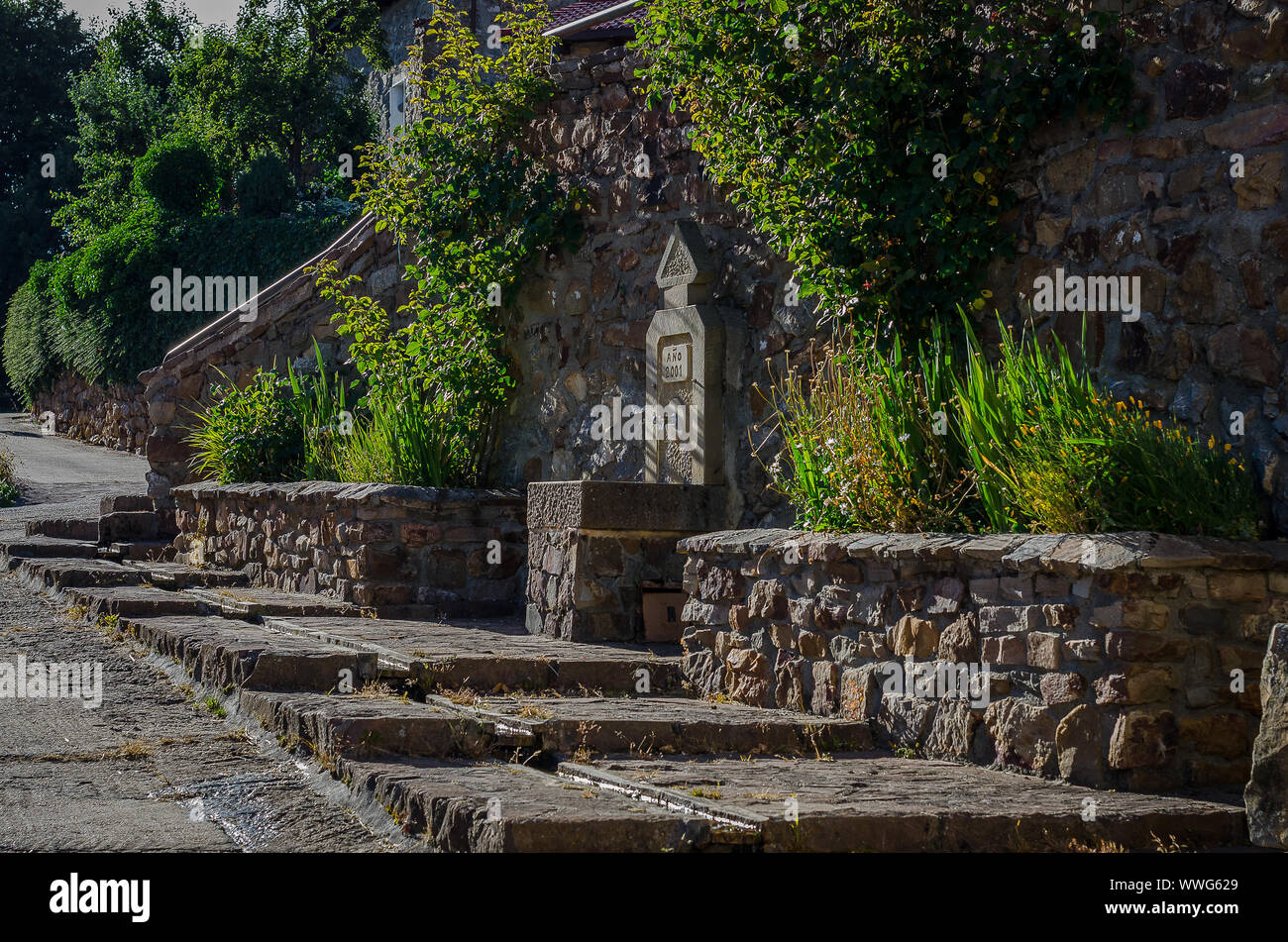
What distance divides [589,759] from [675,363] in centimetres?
325

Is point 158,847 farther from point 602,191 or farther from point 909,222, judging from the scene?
point 602,191

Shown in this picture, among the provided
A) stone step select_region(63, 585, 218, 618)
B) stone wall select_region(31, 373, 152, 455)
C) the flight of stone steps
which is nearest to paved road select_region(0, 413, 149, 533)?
stone wall select_region(31, 373, 152, 455)

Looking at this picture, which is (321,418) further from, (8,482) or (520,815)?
(520,815)

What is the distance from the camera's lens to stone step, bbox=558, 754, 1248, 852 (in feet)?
10.9

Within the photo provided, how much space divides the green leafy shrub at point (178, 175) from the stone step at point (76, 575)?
11.2 meters

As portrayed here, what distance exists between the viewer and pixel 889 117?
5.71 metres

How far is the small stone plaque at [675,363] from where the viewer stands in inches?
275

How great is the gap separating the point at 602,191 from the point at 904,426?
11.1 ft

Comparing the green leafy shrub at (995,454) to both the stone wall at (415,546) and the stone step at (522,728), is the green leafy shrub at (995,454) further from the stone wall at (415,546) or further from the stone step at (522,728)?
the stone wall at (415,546)

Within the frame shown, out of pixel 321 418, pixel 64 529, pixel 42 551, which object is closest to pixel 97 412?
pixel 64 529

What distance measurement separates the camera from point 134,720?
4.94 metres

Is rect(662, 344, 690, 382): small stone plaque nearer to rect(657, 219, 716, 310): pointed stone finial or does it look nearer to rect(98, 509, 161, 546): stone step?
rect(657, 219, 716, 310): pointed stone finial

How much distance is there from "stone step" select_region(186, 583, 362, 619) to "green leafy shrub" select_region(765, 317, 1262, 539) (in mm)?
2765
